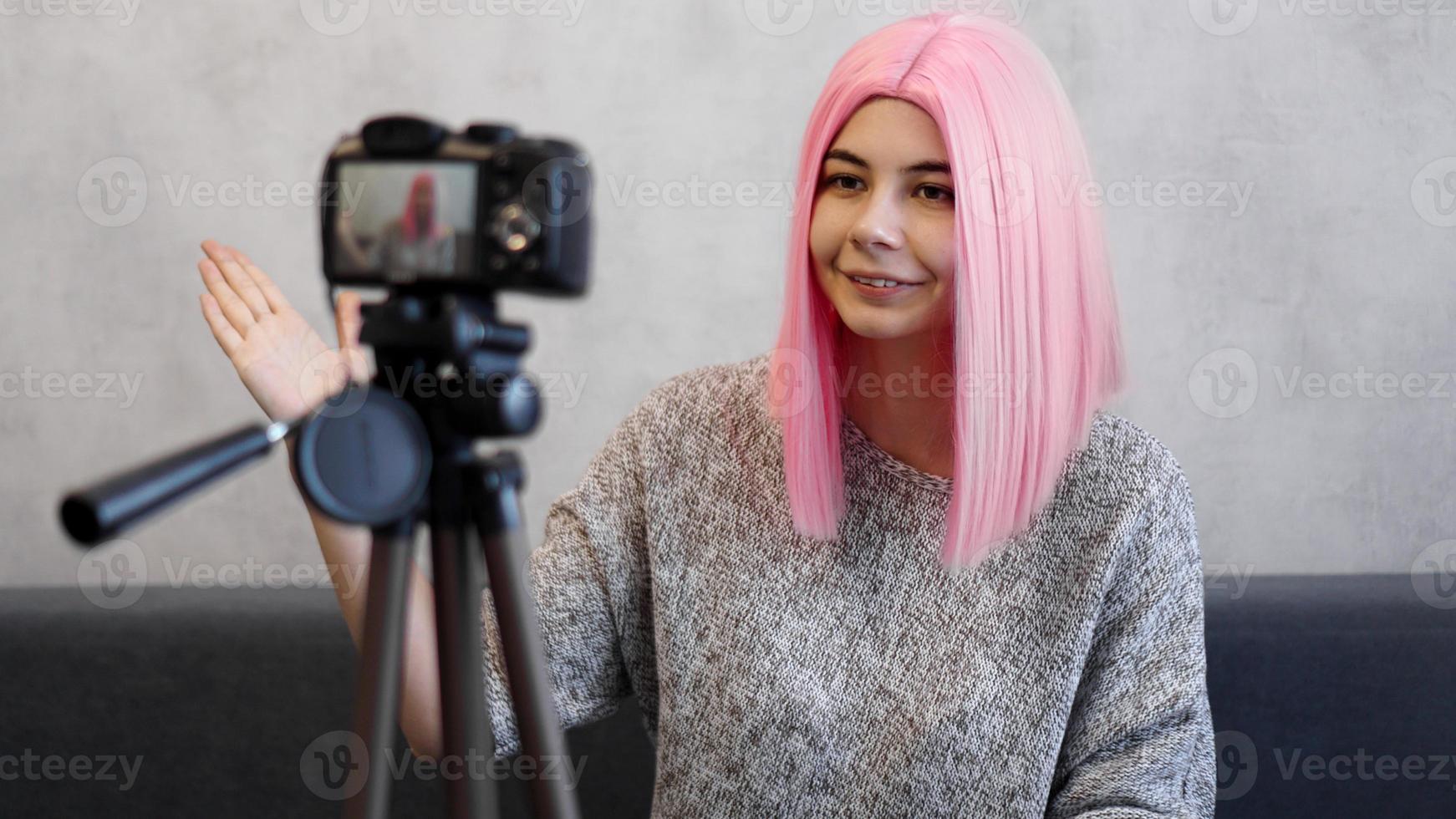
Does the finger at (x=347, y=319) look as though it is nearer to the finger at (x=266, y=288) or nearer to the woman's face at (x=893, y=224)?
the finger at (x=266, y=288)

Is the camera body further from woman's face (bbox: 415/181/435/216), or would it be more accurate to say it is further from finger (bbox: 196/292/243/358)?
finger (bbox: 196/292/243/358)

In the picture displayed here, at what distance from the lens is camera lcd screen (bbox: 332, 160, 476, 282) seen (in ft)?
1.56

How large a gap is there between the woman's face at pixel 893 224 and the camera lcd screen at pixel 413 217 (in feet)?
1.80

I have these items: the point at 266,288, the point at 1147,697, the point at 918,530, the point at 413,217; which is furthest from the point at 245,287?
the point at 1147,697

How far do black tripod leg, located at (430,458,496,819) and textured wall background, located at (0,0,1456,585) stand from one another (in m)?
1.12

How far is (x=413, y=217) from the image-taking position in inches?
18.7

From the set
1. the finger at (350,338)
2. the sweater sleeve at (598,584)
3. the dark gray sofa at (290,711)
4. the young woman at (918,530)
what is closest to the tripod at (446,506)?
the finger at (350,338)

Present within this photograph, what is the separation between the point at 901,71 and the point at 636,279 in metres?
0.67

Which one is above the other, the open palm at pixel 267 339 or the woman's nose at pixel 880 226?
the woman's nose at pixel 880 226

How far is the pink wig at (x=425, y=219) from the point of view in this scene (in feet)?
1.56

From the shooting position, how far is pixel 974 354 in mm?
1016

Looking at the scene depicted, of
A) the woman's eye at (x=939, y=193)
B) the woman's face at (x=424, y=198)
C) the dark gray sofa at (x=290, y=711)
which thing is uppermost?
the woman's eye at (x=939, y=193)

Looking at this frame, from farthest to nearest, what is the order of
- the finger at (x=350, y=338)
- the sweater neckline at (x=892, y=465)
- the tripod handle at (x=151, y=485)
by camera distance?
the sweater neckline at (x=892, y=465), the finger at (x=350, y=338), the tripod handle at (x=151, y=485)

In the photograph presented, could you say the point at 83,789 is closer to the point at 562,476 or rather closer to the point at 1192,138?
the point at 562,476
